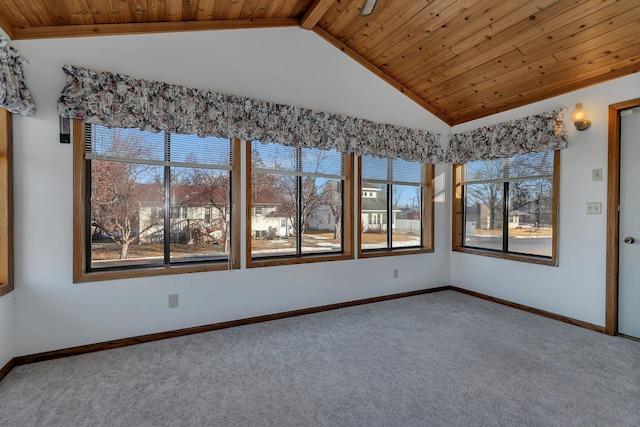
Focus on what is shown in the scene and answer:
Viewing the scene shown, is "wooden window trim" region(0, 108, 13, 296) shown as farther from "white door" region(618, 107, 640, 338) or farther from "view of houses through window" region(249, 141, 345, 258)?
"white door" region(618, 107, 640, 338)

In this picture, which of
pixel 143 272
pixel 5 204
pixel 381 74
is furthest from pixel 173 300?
pixel 381 74

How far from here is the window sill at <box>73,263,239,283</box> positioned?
9.16 ft

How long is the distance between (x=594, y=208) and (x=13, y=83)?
5308mm

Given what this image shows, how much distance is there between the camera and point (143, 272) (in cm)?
301

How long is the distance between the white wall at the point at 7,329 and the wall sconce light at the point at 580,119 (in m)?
5.48

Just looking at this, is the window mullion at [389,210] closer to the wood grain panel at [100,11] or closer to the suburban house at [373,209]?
the suburban house at [373,209]

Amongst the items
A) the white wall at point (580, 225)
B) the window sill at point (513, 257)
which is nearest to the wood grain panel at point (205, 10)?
the white wall at point (580, 225)

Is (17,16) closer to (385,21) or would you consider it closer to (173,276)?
(173,276)

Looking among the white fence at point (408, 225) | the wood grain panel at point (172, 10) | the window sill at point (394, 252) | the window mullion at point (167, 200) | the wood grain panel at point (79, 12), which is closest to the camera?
the wood grain panel at point (79, 12)

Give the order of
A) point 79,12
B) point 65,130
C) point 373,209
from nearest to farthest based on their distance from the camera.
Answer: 1. point 79,12
2. point 65,130
3. point 373,209

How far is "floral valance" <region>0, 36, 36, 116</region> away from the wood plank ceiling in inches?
9.9

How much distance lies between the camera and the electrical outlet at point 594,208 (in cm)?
331

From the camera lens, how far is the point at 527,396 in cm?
217

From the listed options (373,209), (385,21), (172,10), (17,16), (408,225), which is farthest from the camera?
(408,225)
